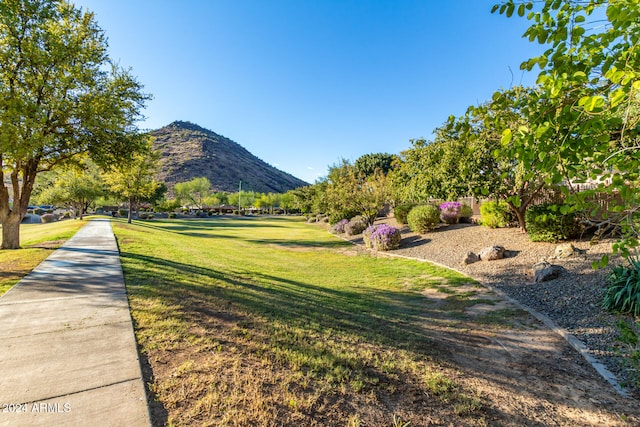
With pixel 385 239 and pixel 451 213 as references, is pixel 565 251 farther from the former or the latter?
pixel 451 213

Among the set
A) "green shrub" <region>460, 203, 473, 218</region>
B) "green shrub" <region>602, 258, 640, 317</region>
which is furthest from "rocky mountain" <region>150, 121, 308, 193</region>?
"green shrub" <region>602, 258, 640, 317</region>

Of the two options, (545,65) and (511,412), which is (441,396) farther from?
(545,65)

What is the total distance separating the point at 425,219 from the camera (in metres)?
15.0

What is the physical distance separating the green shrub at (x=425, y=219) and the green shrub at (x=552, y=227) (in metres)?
5.08

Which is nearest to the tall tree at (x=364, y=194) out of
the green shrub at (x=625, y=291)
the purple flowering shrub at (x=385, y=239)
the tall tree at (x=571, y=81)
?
the purple flowering shrub at (x=385, y=239)

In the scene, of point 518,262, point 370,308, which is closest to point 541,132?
point 370,308

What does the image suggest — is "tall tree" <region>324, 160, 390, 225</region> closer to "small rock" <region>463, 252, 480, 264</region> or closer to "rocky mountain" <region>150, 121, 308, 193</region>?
"small rock" <region>463, 252, 480, 264</region>

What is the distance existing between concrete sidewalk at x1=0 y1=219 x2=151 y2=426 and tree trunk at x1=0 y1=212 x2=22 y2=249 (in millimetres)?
6389

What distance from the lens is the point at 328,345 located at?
3990 millimetres

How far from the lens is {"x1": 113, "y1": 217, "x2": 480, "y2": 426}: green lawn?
2672 millimetres

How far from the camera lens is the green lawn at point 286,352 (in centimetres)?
267

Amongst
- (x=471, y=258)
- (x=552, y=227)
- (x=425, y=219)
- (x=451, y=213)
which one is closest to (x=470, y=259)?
(x=471, y=258)

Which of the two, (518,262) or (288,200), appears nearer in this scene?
(518,262)

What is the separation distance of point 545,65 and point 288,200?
66418mm
